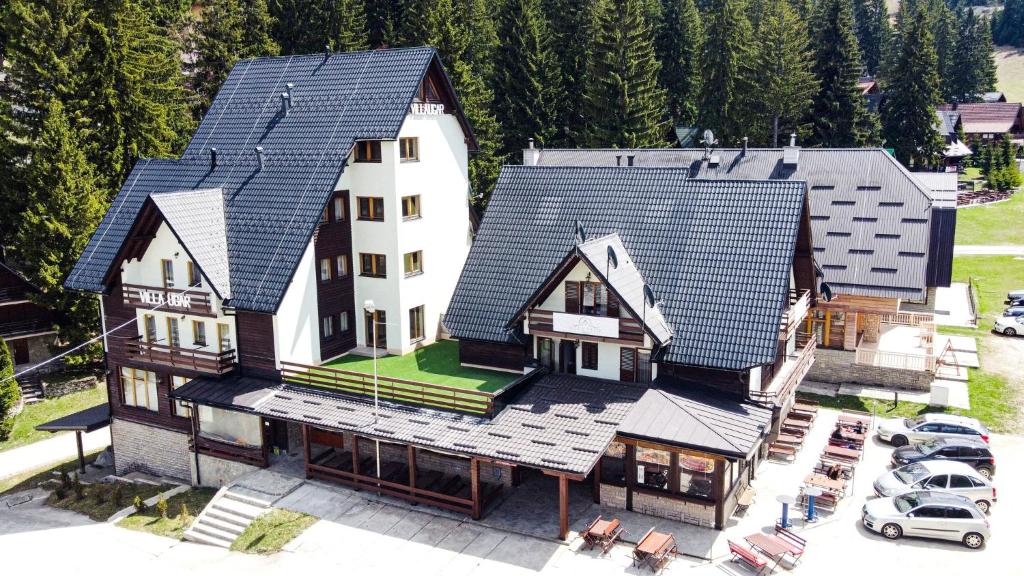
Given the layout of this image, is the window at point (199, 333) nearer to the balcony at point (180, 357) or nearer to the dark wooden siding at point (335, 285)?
the balcony at point (180, 357)

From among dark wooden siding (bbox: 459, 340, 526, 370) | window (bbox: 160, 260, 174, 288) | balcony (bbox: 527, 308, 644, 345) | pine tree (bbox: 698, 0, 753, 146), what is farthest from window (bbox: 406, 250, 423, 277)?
pine tree (bbox: 698, 0, 753, 146)

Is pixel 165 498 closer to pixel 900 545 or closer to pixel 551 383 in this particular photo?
pixel 551 383

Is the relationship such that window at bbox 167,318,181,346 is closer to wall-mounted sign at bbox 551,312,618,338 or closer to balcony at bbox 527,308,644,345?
balcony at bbox 527,308,644,345

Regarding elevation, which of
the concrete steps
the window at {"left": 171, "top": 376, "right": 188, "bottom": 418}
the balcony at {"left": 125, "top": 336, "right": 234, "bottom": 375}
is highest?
the balcony at {"left": 125, "top": 336, "right": 234, "bottom": 375}

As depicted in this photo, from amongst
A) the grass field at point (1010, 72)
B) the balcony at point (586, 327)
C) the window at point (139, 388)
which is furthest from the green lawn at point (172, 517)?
the grass field at point (1010, 72)

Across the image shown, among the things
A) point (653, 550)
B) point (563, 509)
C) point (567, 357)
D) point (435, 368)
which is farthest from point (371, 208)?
point (653, 550)
